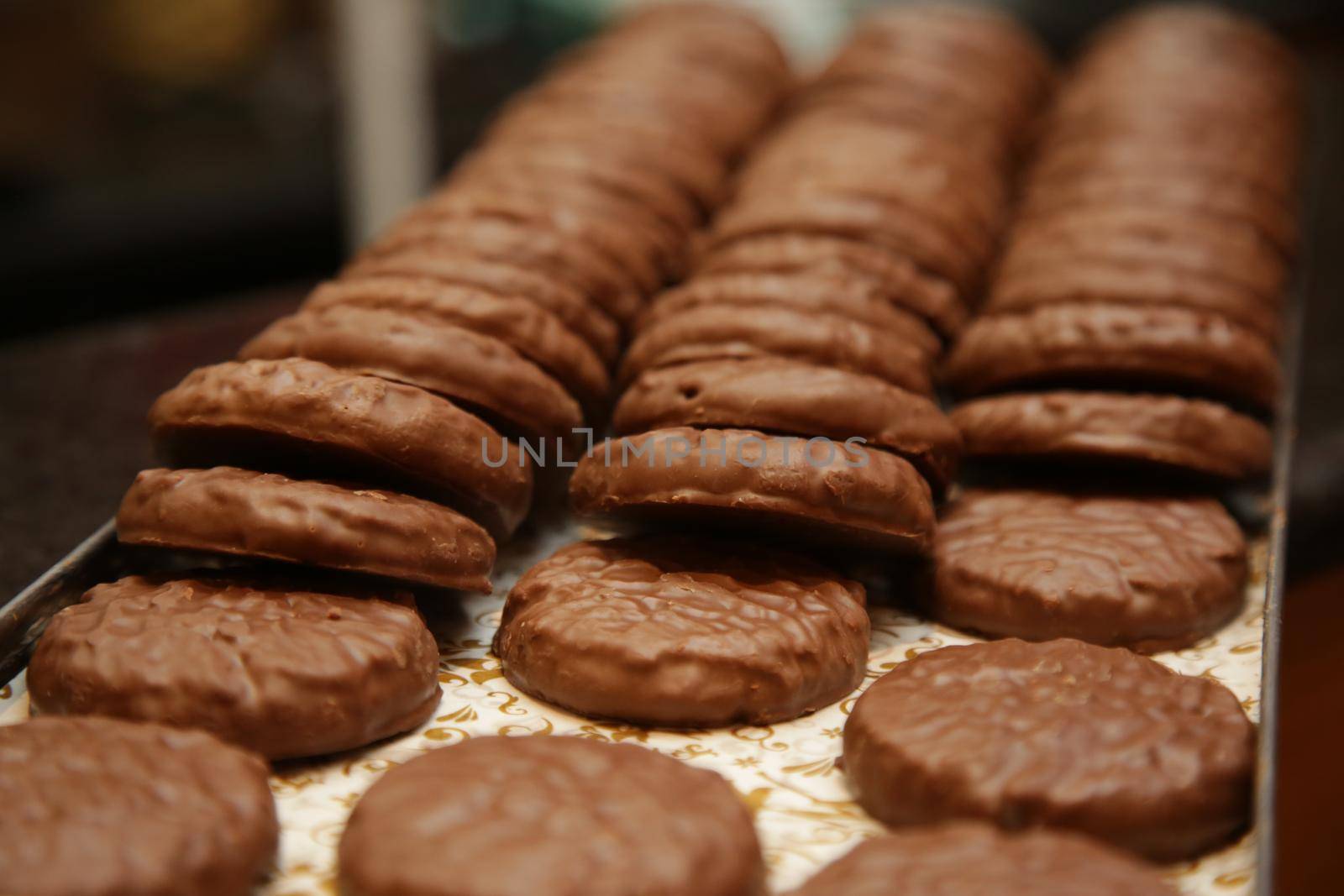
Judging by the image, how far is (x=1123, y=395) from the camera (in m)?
2.13

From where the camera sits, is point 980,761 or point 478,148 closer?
point 980,761

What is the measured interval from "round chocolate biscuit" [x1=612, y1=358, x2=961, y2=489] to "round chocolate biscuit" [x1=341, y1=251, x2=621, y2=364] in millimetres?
262

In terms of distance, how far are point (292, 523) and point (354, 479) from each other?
196 millimetres

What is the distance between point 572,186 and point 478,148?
21.2 inches

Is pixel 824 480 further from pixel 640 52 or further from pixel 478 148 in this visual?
pixel 640 52

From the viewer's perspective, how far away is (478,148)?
2977 millimetres

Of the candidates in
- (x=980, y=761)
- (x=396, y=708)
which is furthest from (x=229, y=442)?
(x=980, y=761)

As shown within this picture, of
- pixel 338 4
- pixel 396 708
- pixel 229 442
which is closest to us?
pixel 396 708

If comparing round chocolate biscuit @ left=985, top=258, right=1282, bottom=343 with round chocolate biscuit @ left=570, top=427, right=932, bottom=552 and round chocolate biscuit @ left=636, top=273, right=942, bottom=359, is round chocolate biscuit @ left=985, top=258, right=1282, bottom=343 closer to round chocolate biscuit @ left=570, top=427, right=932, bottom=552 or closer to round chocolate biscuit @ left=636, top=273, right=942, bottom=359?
round chocolate biscuit @ left=636, top=273, right=942, bottom=359

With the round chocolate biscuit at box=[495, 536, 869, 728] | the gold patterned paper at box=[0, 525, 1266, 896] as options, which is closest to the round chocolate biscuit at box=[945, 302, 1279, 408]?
the gold patterned paper at box=[0, 525, 1266, 896]

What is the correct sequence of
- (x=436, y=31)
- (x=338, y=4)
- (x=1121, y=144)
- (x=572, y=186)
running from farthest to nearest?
(x=436, y=31)
(x=338, y=4)
(x=1121, y=144)
(x=572, y=186)

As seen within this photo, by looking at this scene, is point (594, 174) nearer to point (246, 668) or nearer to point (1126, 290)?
point (1126, 290)

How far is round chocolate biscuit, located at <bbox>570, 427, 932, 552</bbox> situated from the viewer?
5.70 ft

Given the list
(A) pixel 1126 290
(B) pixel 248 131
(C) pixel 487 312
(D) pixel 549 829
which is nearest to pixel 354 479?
(C) pixel 487 312
